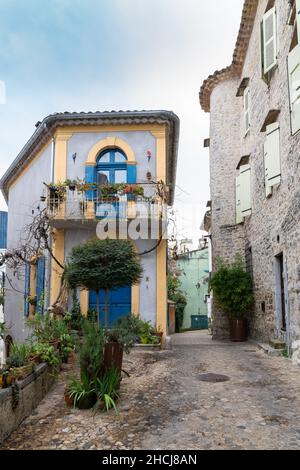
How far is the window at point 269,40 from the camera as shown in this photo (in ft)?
31.6

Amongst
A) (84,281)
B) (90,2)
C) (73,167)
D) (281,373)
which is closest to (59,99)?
(73,167)

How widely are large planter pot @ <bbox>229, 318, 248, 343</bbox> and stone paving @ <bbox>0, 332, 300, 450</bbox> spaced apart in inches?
243

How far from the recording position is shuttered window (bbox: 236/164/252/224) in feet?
40.5

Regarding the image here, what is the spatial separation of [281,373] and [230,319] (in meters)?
6.82

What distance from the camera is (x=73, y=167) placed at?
36.2 feet

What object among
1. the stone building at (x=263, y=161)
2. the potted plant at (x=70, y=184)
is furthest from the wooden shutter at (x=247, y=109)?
the potted plant at (x=70, y=184)

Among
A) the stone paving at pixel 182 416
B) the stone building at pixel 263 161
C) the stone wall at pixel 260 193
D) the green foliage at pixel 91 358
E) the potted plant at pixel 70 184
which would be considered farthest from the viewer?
the potted plant at pixel 70 184

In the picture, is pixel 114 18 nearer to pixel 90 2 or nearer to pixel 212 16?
pixel 90 2

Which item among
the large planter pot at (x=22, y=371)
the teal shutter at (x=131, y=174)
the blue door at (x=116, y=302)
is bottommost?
the large planter pot at (x=22, y=371)

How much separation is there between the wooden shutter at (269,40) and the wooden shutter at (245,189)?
3.36 meters

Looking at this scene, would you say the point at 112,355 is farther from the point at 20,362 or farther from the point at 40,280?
the point at 40,280

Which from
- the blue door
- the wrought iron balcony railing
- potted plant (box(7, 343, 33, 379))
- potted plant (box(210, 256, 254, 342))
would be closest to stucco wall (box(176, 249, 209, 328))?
potted plant (box(210, 256, 254, 342))

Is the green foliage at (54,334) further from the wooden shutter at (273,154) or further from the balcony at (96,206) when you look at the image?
the wooden shutter at (273,154)

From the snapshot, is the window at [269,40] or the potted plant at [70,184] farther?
the potted plant at [70,184]
